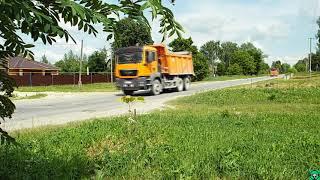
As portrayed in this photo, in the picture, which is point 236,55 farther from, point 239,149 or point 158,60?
point 239,149

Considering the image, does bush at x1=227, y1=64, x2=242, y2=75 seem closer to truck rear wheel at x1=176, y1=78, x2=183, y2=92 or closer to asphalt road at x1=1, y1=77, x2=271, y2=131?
truck rear wheel at x1=176, y1=78, x2=183, y2=92

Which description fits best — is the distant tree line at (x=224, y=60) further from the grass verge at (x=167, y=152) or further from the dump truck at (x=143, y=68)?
the grass verge at (x=167, y=152)

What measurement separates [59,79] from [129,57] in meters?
26.6

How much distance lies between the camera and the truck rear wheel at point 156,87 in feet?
101

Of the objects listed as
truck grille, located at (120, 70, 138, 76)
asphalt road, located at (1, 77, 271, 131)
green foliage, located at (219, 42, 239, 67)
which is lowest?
asphalt road, located at (1, 77, 271, 131)

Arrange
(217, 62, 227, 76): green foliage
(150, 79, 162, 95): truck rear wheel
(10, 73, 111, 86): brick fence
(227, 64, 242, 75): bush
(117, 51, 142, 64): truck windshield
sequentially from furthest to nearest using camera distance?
(217, 62, 227, 76): green foliage
(227, 64, 242, 75): bush
(10, 73, 111, 86): brick fence
(150, 79, 162, 95): truck rear wheel
(117, 51, 142, 64): truck windshield

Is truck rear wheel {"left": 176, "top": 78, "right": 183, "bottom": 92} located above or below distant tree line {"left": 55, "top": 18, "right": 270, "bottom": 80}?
below

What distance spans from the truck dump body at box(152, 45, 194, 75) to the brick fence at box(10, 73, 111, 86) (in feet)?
55.7

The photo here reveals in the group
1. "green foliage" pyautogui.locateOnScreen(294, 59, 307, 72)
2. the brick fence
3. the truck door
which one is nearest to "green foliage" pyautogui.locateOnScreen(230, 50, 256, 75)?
"green foliage" pyautogui.locateOnScreen(294, 59, 307, 72)

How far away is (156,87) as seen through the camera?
1230 inches

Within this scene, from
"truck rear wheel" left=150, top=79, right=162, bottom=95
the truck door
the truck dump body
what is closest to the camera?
the truck door

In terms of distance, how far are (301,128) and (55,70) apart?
61.5 meters

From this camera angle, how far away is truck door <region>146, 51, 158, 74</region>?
30.0 m

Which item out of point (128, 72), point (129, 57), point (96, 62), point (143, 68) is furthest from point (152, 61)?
point (96, 62)
